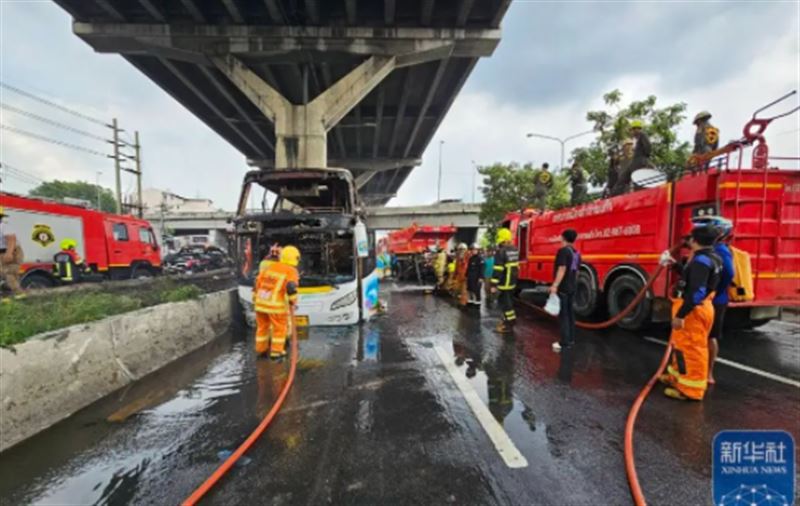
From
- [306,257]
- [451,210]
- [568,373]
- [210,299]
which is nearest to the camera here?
[568,373]

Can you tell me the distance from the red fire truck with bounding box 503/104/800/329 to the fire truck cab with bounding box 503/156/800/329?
1 centimetres

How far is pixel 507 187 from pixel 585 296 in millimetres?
20358

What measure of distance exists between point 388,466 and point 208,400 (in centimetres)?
220

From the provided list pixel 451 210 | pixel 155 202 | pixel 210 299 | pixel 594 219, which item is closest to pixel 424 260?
pixel 594 219

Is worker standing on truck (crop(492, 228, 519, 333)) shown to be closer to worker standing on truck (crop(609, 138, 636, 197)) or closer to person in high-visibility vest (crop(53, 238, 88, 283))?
worker standing on truck (crop(609, 138, 636, 197))

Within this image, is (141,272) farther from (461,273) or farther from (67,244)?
(461,273)

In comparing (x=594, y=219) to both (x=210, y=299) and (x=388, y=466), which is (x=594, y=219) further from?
(x=210, y=299)

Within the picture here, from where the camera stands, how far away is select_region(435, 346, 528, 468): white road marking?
9.50 ft

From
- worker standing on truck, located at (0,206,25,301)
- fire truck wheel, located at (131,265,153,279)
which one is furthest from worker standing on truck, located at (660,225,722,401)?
fire truck wheel, located at (131,265,153,279)

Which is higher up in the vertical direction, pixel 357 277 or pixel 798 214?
pixel 798 214

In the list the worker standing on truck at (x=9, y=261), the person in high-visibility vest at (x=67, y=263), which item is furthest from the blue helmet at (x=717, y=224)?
the person in high-visibility vest at (x=67, y=263)

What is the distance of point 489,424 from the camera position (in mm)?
3461

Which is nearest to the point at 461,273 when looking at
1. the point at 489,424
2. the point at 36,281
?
the point at 489,424

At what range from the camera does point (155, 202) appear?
8794 centimetres
